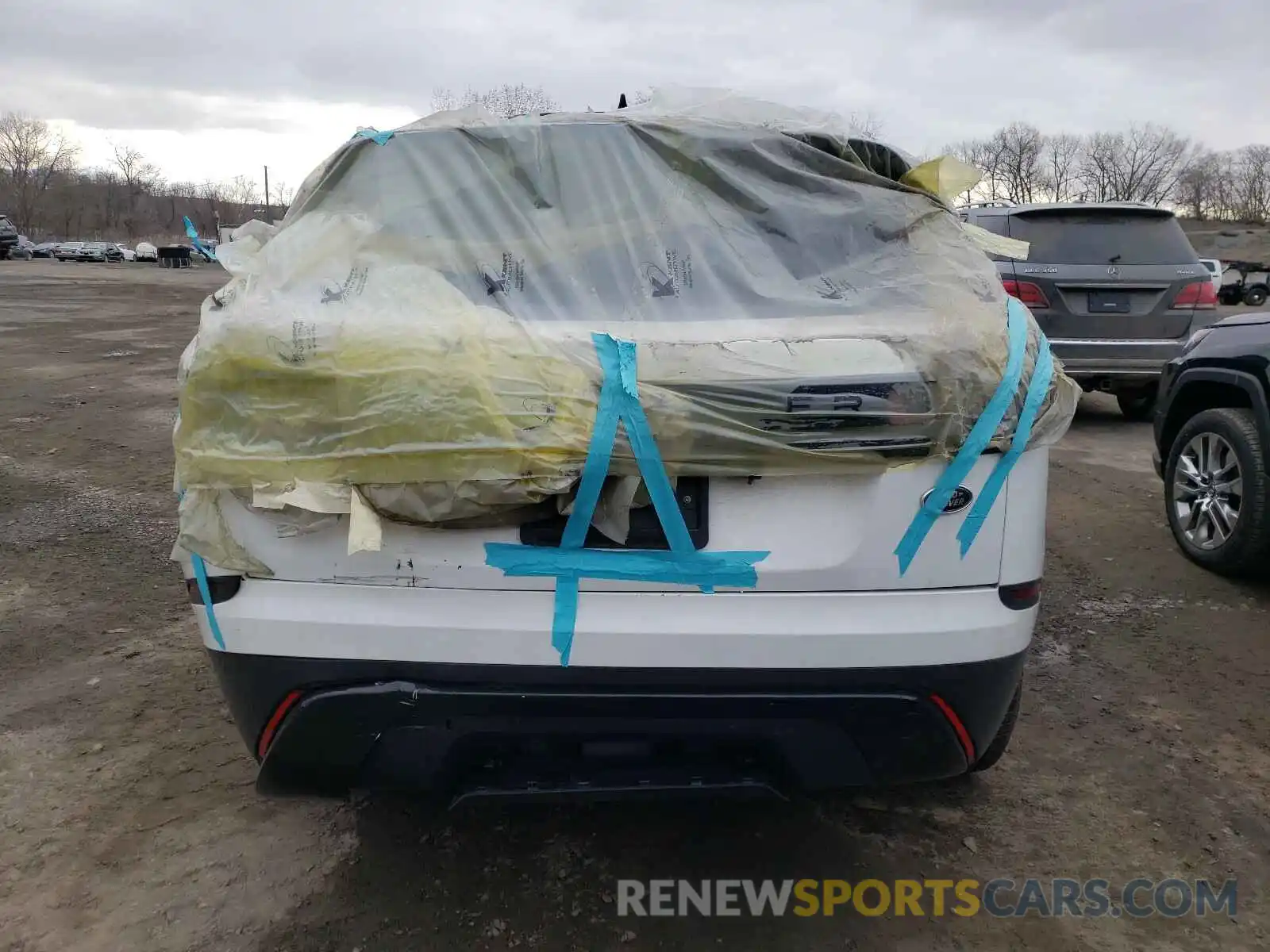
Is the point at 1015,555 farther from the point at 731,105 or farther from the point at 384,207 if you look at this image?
the point at 384,207

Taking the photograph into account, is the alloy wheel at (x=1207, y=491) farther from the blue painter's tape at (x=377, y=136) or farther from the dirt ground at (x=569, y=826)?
the blue painter's tape at (x=377, y=136)

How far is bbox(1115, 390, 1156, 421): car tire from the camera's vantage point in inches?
338

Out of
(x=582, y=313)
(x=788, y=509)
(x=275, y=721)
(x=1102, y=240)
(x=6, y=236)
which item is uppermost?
(x=6, y=236)

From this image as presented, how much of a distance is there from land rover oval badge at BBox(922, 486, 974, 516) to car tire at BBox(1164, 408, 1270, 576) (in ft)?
9.81

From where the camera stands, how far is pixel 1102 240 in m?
7.59

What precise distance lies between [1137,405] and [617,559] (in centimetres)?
829

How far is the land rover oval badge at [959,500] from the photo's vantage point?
1961 millimetres

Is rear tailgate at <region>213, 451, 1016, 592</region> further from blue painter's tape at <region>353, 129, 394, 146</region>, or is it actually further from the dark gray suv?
the dark gray suv

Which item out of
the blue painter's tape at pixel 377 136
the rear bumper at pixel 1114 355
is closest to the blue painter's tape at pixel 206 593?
the blue painter's tape at pixel 377 136

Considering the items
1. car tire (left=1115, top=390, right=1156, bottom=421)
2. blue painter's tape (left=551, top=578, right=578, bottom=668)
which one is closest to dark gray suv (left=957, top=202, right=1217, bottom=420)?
car tire (left=1115, top=390, right=1156, bottom=421)

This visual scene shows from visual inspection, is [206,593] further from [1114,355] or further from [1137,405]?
[1137,405]

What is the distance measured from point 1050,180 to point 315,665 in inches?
3109

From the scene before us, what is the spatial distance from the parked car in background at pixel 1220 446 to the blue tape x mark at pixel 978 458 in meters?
2.84

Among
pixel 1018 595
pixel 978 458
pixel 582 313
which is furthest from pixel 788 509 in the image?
pixel 582 313
